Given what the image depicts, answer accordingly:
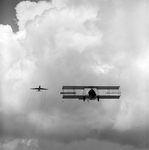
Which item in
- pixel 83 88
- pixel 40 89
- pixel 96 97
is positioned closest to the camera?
pixel 96 97

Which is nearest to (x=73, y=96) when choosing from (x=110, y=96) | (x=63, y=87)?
(x=63, y=87)

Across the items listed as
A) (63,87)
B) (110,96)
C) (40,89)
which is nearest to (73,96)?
(63,87)

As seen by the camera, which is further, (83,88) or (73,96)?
(83,88)

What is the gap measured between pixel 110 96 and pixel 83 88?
849 centimetres

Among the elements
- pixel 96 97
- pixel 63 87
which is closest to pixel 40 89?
pixel 63 87

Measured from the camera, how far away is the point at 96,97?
6519 centimetres

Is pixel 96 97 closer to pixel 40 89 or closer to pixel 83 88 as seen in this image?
pixel 83 88

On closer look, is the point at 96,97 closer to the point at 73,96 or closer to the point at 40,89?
the point at 73,96

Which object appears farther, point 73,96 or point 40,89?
point 40,89

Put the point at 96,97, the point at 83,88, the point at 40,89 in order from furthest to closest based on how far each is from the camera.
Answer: the point at 40,89 < the point at 83,88 < the point at 96,97

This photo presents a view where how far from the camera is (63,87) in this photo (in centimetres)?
6762

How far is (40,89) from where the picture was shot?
3091 inches

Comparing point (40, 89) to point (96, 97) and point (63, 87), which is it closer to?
point (63, 87)

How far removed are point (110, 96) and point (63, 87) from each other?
13.2 meters
